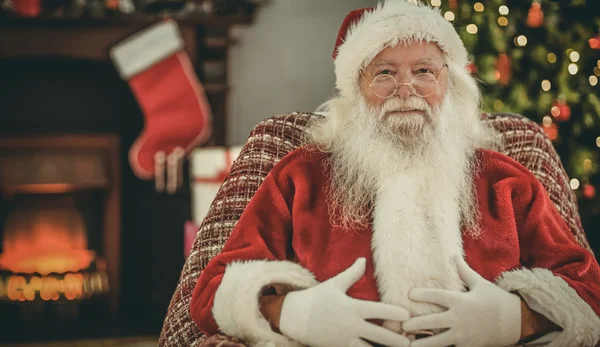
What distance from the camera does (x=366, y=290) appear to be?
1.36m

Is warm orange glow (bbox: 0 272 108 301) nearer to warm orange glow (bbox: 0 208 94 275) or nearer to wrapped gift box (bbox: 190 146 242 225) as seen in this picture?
warm orange glow (bbox: 0 208 94 275)

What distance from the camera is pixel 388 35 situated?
151 centimetres

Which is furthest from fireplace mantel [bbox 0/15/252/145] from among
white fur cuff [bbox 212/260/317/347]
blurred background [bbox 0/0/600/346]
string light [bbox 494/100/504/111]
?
white fur cuff [bbox 212/260/317/347]

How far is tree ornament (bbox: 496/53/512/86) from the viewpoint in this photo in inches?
119

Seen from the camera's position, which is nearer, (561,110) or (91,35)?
(561,110)

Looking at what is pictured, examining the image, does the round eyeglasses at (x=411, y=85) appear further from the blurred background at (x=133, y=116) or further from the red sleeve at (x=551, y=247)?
the blurred background at (x=133, y=116)

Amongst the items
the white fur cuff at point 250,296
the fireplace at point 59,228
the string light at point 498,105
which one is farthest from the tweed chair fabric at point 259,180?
the fireplace at point 59,228

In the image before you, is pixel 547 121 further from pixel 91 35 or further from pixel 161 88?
pixel 91 35

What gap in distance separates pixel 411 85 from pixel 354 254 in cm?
40

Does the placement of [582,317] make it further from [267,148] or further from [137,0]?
[137,0]

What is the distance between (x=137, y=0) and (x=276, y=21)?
854mm

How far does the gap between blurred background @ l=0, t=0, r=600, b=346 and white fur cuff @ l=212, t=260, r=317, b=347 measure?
6.51 ft

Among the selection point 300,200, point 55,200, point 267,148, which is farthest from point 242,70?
point 300,200

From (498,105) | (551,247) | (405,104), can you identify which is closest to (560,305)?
(551,247)
